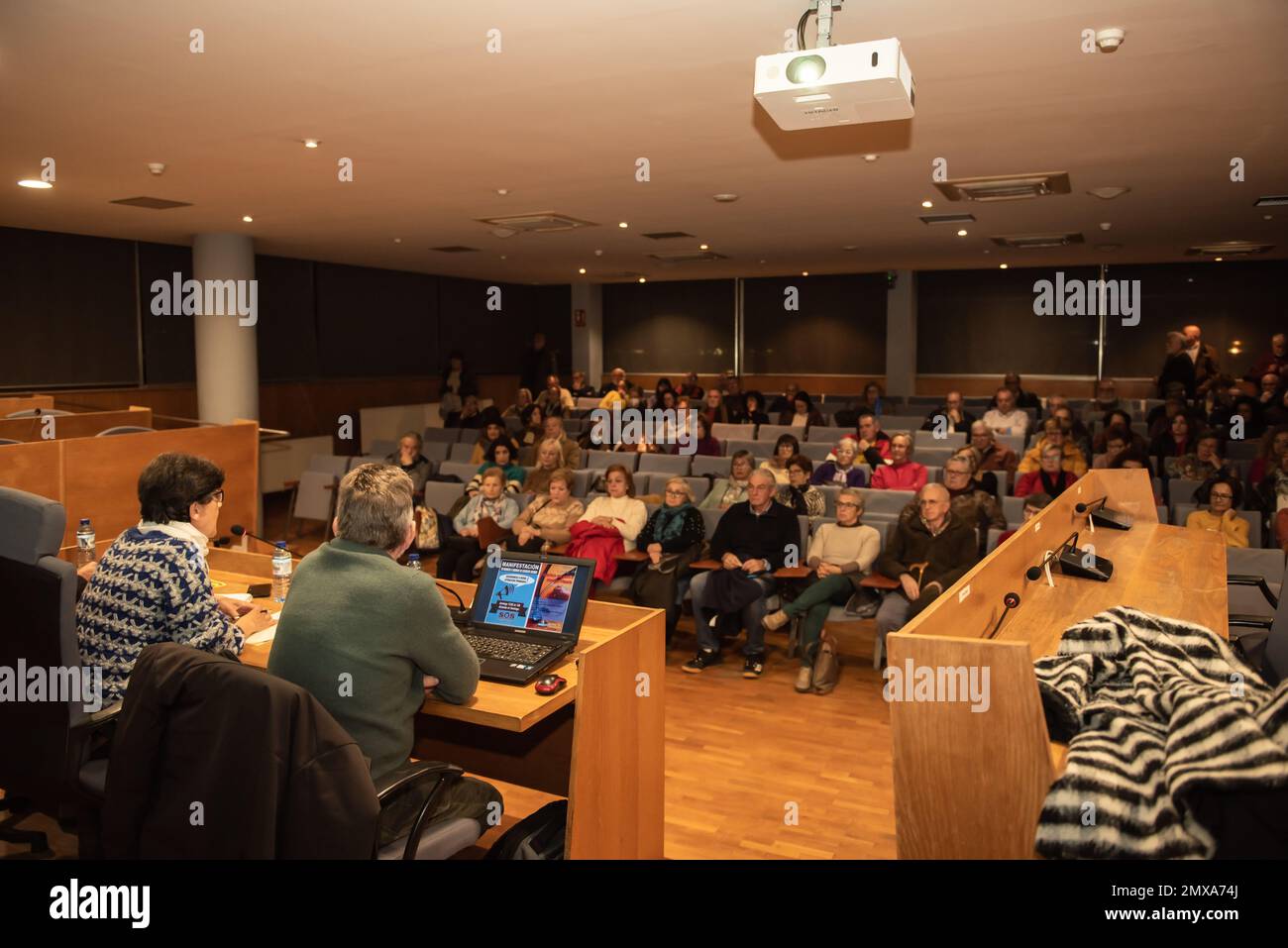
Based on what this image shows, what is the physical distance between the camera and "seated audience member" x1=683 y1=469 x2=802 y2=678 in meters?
5.25

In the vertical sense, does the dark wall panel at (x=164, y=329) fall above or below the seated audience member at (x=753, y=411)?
above

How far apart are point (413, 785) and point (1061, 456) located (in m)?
6.13

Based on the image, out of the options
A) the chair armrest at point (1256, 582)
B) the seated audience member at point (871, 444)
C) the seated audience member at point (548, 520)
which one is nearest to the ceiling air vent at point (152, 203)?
the seated audience member at point (548, 520)

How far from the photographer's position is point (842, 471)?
7.39 m

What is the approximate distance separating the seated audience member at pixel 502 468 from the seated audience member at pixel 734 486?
1.43 metres

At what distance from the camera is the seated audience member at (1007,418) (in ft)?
31.8

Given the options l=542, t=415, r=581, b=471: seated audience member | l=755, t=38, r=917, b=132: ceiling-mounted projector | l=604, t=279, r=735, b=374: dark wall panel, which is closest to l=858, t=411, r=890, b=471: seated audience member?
l=542, t=415, r=581, b=471: seated audience member

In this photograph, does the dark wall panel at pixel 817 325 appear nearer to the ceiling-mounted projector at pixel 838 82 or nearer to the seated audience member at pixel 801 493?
the seated audience member at pixel 801 493
